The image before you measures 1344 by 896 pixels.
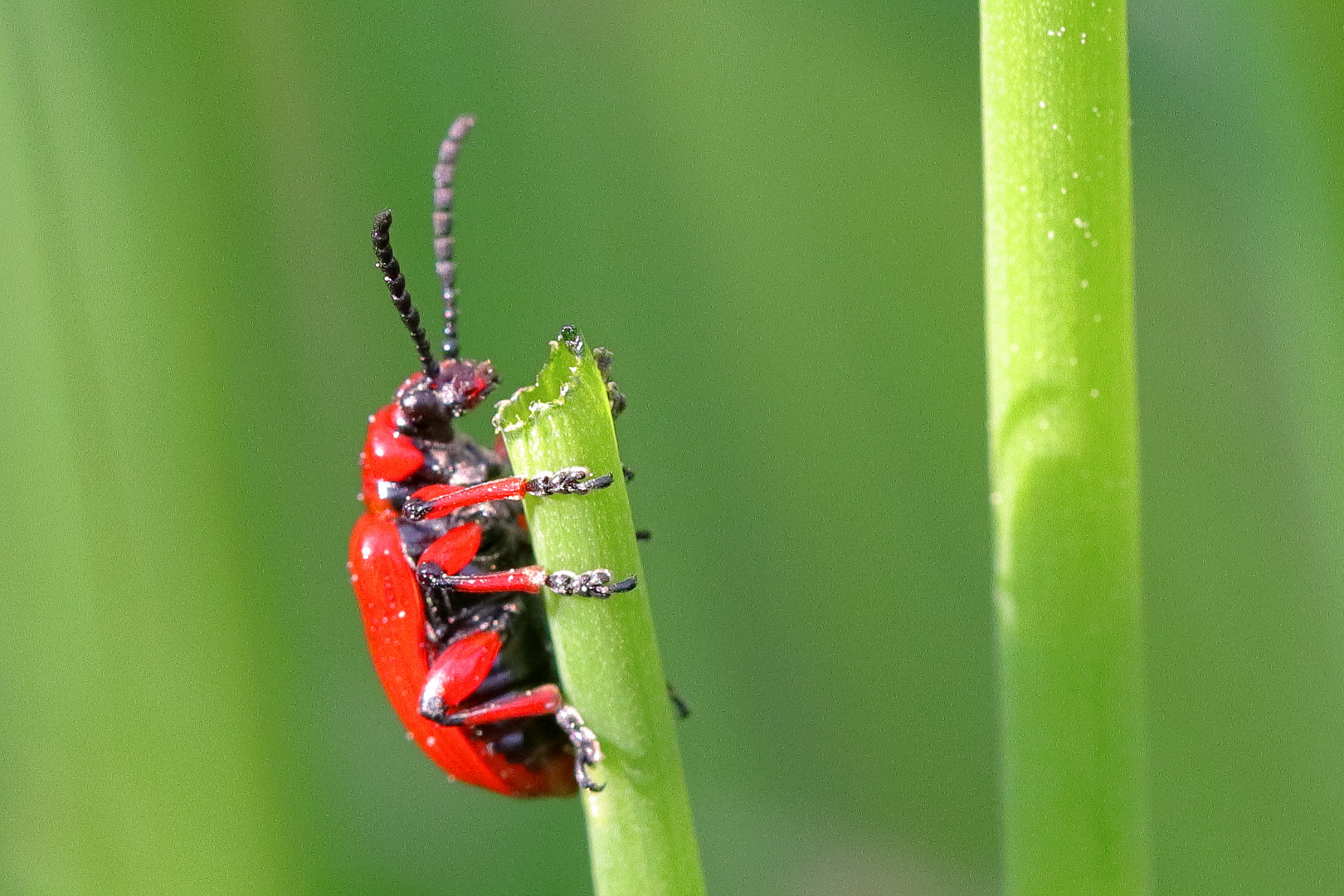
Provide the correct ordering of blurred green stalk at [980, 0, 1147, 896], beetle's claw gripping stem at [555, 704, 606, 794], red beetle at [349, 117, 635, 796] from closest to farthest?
blurred green stalk at [980, 0, 1147, 896], beetle's claw gripping stem at [555, 704, 606, 794], red beetle at [349, 117, 635, 796]

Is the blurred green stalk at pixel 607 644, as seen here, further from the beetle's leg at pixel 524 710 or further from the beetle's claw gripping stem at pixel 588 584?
the beetle's leg at pixel 524 710

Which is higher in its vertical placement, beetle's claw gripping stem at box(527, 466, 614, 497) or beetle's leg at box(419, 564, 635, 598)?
beetle's claw gripping stem at box(527, 466, 614, 497)

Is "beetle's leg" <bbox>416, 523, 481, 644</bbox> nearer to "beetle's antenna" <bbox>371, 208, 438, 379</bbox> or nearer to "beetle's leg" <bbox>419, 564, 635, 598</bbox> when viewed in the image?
"beetle's leg" <bbox>419, 564, 635, 598</bbox>

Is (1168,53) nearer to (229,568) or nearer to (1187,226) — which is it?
(1187,226)

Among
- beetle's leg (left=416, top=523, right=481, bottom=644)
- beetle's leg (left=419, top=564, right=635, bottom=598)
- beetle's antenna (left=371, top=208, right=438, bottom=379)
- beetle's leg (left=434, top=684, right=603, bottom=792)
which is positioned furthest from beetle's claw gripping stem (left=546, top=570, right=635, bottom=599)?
beetle's leg (left=416, top=523, right=481, bottom=644)

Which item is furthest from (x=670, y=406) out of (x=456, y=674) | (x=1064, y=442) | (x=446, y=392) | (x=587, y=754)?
(x=1064, y=442)

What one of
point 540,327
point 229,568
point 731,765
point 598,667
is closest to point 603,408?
point 598,667

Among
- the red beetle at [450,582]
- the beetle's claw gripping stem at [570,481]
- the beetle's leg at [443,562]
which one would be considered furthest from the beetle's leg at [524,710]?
the beetle's claw gripping stem at [570,481]

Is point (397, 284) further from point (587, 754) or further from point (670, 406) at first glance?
point (587, 754)
